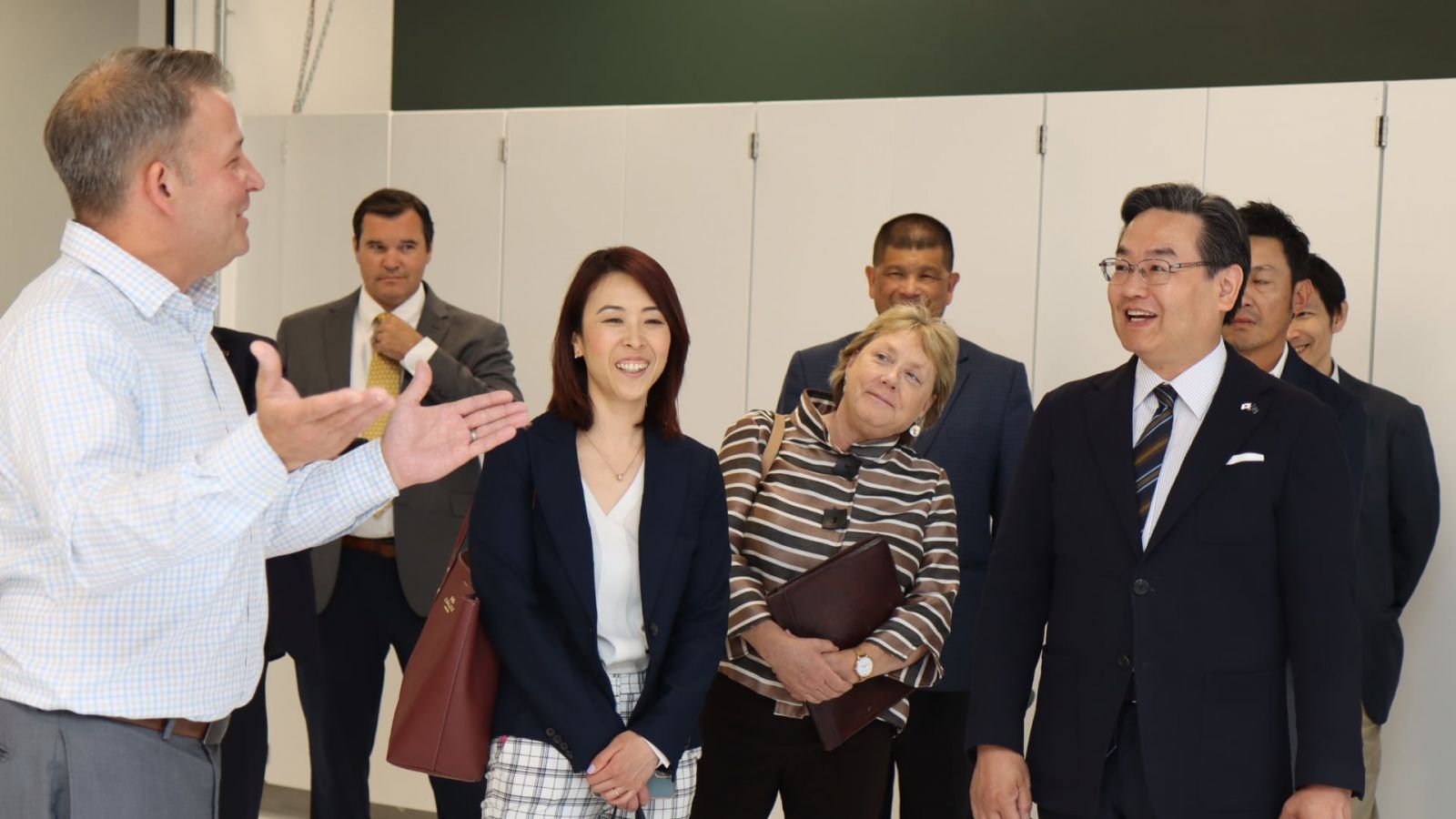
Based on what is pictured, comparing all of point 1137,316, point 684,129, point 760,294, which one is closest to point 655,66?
point 684,129

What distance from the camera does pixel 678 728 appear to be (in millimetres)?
2758

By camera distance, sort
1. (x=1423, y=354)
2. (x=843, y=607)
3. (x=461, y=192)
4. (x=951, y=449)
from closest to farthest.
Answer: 1. (x=843, y=607)
2. (x=951, y=449)
3. (x=1423, y=354)
4. (x=461, y=192)

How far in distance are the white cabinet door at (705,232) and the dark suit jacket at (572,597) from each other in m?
2.07

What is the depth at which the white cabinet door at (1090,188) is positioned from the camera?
14.6 ft

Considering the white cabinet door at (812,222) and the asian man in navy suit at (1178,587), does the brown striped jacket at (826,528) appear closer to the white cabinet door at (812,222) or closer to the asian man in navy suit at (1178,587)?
the asian man in navy suit at (1178,587)

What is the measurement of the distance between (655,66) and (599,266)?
3007 mm

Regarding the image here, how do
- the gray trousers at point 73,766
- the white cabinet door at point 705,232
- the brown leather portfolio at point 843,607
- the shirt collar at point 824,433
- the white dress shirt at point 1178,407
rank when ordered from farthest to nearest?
the white cabinet door at point 705,232 → the shirt collar at point 824,433 → the brown leather portfolio at point 843,607 → the white dress shirt at point 1178,407 → the gray trousers at point 73,766

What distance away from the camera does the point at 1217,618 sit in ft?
8.14

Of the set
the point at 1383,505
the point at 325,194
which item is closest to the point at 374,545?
the point at 325,194

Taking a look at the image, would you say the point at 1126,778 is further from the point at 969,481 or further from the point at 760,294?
the point at 760,294

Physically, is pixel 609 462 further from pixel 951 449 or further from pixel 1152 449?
pixel 951 449

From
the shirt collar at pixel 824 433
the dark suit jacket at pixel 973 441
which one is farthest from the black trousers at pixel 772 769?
the dark suit jacket at pixel 973 441

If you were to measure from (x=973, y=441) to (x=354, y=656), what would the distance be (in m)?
1.87

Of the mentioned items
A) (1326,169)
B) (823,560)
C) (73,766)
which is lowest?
(73,766)
